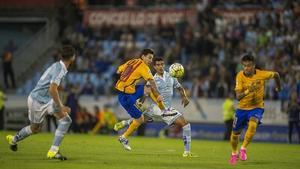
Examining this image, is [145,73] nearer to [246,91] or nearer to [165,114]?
[165,114]

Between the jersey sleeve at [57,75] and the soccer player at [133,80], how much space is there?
357 centimetres

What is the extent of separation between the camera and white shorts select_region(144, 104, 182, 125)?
1872 cm

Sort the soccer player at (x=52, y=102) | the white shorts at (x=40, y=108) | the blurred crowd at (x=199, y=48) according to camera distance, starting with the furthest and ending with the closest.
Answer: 1. the blurred crowd at (x=199, y=48)
2. the white shorts at (x=40, y=108)
3. the soccer player at (x=52, y=102)

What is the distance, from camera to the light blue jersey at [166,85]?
19.3 metres

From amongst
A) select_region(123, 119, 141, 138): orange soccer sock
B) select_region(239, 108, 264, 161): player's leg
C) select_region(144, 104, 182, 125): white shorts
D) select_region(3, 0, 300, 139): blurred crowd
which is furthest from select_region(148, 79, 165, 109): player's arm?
select_region(3, 0, 300, 139): blurred crowd

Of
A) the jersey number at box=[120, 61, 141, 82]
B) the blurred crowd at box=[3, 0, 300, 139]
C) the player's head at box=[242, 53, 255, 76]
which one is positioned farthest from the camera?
the blurred crowd at box=[3, 0, 300, 139]

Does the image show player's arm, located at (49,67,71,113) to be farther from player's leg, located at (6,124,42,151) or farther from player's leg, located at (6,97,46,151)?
player's leg, located at (6,124,42,151)

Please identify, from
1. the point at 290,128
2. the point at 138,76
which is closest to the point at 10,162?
the point at 138,76

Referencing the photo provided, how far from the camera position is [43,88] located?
15492mm

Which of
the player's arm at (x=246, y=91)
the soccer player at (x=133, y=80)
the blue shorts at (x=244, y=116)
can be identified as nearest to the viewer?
the player's arm at (x=246, y=91)

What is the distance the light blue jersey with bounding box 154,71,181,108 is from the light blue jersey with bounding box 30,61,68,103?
436cm

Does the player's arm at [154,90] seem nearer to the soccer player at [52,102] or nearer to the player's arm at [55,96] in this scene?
the soccer player at [52,102]

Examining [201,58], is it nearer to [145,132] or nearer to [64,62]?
[145,132]

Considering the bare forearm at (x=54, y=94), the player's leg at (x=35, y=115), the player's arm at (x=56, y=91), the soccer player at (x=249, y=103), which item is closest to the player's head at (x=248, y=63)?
the soccer player at (x=249, y=103)
